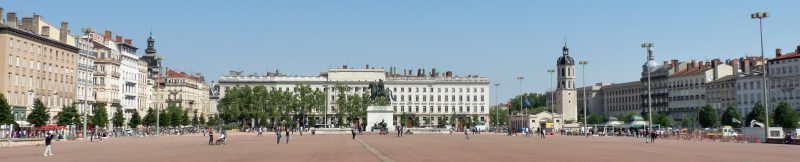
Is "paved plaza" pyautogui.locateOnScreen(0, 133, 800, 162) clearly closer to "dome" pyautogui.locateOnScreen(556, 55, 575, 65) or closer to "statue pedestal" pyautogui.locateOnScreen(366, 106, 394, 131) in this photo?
"statue pedestal" pyautogui.locateOnScreen(366, 106, 394, 131)

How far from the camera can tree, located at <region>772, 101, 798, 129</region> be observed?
113m

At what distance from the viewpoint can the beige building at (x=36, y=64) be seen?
88.0 meters

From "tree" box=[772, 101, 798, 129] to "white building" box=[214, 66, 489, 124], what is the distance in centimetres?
8301

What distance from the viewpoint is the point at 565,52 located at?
18050cm

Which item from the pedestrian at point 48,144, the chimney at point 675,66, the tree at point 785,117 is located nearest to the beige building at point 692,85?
the chimney at point 675,66

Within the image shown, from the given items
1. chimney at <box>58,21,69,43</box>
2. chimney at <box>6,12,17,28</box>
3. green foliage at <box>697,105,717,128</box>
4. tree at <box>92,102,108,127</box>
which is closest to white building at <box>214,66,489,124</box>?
green foliage at <box>697,105,717,128</box>

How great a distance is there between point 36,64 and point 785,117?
8654 centimetres

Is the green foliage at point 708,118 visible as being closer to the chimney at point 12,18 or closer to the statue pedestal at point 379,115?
the statue pedestal at point 379,115

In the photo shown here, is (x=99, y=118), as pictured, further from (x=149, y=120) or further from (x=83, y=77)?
(x=149, y=120)

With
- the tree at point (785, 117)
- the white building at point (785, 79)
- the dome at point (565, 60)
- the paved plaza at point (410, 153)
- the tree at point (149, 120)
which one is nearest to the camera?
the paved plaza at point (410, 153)

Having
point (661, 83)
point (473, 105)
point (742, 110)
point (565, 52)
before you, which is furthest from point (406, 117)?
point (742, 110)

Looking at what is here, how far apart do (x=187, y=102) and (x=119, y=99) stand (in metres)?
48.1

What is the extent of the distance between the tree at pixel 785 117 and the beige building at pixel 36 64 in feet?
277

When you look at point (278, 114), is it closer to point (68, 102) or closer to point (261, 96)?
point (261, 96)
